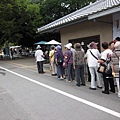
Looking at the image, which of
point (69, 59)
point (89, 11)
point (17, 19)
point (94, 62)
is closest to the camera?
point (94, 62)

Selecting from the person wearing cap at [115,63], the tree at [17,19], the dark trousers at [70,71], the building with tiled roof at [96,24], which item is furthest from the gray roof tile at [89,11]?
the tree at [17,19]

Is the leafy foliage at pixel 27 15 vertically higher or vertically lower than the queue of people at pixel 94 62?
higher

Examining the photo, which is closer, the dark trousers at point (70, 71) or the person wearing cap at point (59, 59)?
the dark trousers at point (70, 71)

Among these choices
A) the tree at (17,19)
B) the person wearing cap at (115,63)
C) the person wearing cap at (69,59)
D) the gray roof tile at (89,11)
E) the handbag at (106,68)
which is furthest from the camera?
the tree at (17,19)

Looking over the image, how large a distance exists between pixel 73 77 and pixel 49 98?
3226 millimetres

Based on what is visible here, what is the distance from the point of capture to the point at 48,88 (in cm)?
830

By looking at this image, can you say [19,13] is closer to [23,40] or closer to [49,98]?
[23,40]

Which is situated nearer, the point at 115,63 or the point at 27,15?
the point at 115,63

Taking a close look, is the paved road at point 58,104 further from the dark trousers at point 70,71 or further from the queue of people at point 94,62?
the dark trousers at point 70,71

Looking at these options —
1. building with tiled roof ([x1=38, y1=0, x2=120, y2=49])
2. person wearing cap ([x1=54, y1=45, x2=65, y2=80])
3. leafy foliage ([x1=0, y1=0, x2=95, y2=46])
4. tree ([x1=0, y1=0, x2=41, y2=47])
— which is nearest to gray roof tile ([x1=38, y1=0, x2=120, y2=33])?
building with tiled roof ([x1=38, y1=0, x2=120, y2=49])

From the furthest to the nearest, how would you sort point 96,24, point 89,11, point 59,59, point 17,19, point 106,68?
point 17,19 < point 96,24 < point 89,11 < point 59,59 < point 106,68

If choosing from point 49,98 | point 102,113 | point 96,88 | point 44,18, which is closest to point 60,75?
point 96,88

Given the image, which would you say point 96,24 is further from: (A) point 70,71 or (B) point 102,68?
(B) point 102,68

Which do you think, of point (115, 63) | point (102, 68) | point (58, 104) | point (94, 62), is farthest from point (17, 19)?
point (58, 104)
